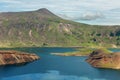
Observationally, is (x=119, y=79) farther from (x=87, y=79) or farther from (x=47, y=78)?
(x=47, y=78)

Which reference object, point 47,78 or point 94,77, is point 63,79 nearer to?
point 47,78

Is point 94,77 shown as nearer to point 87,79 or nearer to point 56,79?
point 87,79

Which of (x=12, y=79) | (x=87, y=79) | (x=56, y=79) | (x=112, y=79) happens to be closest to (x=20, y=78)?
(x=12, y=79)

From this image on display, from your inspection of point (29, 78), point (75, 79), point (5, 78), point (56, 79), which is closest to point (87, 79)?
point (75, 79)

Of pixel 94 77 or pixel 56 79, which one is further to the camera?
pixel 94 77

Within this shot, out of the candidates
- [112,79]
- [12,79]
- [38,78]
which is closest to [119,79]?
[112,79]

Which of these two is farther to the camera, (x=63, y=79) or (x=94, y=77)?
(x=94, y=77)

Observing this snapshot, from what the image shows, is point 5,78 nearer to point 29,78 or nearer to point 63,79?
point 29,78
